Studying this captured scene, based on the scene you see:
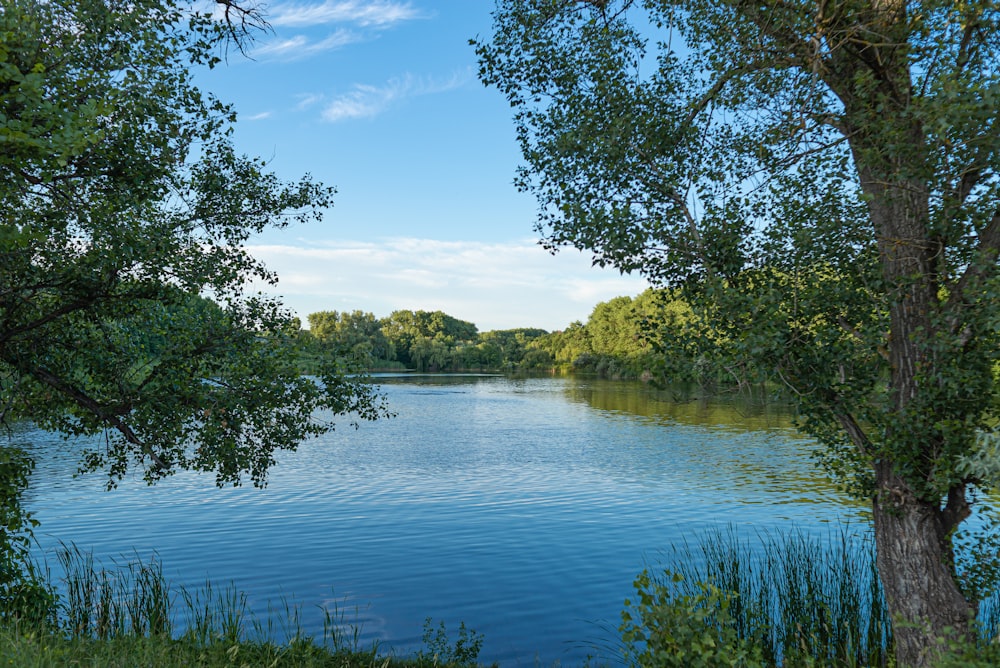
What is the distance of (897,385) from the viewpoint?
9539mm

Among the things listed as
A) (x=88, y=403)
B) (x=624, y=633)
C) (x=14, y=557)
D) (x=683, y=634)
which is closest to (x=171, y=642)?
(x=14, y=557)

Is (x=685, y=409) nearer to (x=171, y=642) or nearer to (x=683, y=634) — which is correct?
(x=683, y=634)

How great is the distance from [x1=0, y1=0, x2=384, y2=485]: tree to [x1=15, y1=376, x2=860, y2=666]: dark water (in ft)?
16.5

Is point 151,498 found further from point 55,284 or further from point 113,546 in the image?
point 55,284

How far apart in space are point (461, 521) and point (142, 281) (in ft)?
45.0

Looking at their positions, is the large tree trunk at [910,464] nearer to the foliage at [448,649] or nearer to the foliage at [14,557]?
the foliage at [448,649]

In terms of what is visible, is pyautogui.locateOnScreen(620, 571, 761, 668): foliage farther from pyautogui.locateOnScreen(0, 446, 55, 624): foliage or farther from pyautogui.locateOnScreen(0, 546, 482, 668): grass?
pyautogui.locateOnScreen(0, 446, 55, 624): foliage

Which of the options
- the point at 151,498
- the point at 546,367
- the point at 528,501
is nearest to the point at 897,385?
the point at 528,501

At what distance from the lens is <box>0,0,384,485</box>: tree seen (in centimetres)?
966

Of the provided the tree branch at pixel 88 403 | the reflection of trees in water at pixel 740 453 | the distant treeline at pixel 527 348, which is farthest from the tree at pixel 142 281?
the distant treeline at pixel 527 348

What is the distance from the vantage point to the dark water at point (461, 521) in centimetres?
1447

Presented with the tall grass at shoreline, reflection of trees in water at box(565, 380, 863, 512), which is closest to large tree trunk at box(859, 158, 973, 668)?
the tall grass at shoreline

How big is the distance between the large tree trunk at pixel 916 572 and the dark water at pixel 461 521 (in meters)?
2.58

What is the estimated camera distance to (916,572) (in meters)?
9.29
